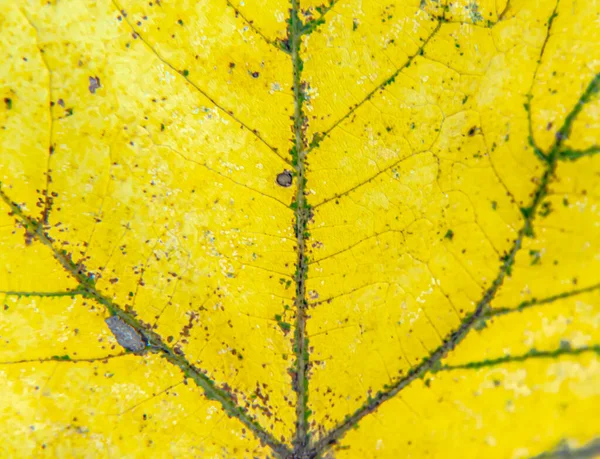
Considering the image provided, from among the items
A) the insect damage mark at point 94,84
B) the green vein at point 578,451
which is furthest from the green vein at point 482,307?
the insect damage mark at point 94,84

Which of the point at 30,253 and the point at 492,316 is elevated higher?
the point at 30,253

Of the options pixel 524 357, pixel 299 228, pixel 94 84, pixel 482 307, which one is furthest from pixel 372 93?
pixel 524 357

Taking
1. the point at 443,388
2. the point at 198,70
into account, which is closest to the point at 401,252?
the point at 443,388

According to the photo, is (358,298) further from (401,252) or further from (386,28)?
(386,28)

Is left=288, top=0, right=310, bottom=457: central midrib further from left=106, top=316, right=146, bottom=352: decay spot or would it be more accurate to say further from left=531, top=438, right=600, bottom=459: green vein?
left=531, top=438, right=600, bottom=459: green vein

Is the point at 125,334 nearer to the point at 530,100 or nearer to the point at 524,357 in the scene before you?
the point at 524,357

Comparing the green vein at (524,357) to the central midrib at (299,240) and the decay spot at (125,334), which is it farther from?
the decay spot at (125,334)
